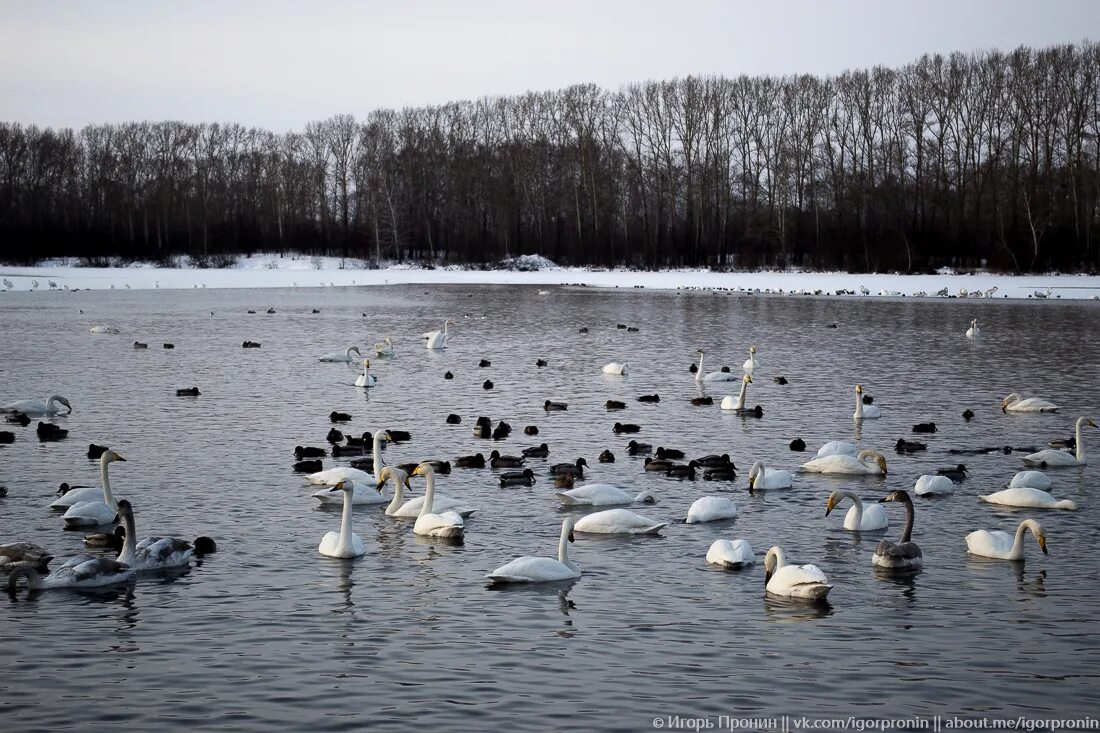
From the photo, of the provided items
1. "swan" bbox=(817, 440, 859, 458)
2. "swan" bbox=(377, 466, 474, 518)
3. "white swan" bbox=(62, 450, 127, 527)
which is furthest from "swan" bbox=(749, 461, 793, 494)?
"white swan" bbox=(62, 450, 127, 527)

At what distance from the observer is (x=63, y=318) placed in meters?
41.7

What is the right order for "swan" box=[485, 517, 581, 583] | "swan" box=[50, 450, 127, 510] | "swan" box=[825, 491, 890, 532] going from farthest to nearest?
"swan" box=[50, 450, 127, 510] → "swan" box=[825, 491, 890, 532] → "swan" box=[485, 517, 581, 583]

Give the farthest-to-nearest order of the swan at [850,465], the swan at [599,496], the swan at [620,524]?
the swan at [850,465], the swan at [599,496], the swan at [620,524]

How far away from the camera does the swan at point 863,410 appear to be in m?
19.4

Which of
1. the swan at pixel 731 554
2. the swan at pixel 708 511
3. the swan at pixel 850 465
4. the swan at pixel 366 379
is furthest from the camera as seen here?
the swan at pixel 366 379

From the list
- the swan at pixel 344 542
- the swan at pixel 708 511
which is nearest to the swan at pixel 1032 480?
the swan at pixel 708 511

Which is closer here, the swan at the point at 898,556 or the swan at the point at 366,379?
the swan at the point at 898,556

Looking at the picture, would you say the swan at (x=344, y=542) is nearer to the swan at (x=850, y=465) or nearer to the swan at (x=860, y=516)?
the swan at (x=860, y=516)

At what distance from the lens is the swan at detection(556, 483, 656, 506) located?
13047mm

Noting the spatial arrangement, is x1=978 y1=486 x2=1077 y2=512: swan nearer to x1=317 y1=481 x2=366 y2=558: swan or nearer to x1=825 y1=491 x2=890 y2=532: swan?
x1=825 y1=491 x2=890 y2=532: swan

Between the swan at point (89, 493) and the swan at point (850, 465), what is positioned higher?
the swan at point (89, 493)

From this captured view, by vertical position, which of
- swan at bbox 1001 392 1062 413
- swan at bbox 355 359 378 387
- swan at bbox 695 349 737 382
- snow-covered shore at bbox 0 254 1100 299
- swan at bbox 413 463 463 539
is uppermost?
snow-covered shore at bbox 0 254 1100 299

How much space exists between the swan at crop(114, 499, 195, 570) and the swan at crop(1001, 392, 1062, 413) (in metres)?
14.7

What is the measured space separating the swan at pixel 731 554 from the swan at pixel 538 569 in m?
1.27
